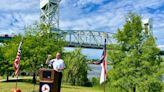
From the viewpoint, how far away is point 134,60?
112ft

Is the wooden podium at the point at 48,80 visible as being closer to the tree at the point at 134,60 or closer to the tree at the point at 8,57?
the tree at the point at 134,60

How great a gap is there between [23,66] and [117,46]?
14166mm

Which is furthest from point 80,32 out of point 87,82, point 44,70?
point 44,70

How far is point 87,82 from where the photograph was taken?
5175cm

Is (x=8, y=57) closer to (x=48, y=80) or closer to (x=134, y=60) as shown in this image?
(x=134, y=60)

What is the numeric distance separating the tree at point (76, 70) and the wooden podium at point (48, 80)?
36416 mm

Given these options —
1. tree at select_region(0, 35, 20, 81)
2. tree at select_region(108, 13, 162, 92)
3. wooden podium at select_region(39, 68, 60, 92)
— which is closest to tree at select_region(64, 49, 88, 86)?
tree at select_region(0, 35, 20, 81)

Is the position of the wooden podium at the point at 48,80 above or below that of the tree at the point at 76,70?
above

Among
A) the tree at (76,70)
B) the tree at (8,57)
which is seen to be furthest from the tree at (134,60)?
the tree at (76,70)

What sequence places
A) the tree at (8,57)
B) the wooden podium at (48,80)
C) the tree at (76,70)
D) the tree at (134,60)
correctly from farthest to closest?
the tree at (76,70)
the tree at (8,57)
the tree at (134,60)
the wooden podium at (48,80)

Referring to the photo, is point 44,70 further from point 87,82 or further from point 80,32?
point 80,32

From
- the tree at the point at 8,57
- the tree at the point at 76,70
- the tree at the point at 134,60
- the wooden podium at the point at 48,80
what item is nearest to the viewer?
the wooden podium at the point at 48,80

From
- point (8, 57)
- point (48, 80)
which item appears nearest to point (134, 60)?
point (8, 57)

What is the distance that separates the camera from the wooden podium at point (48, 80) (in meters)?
14.4
